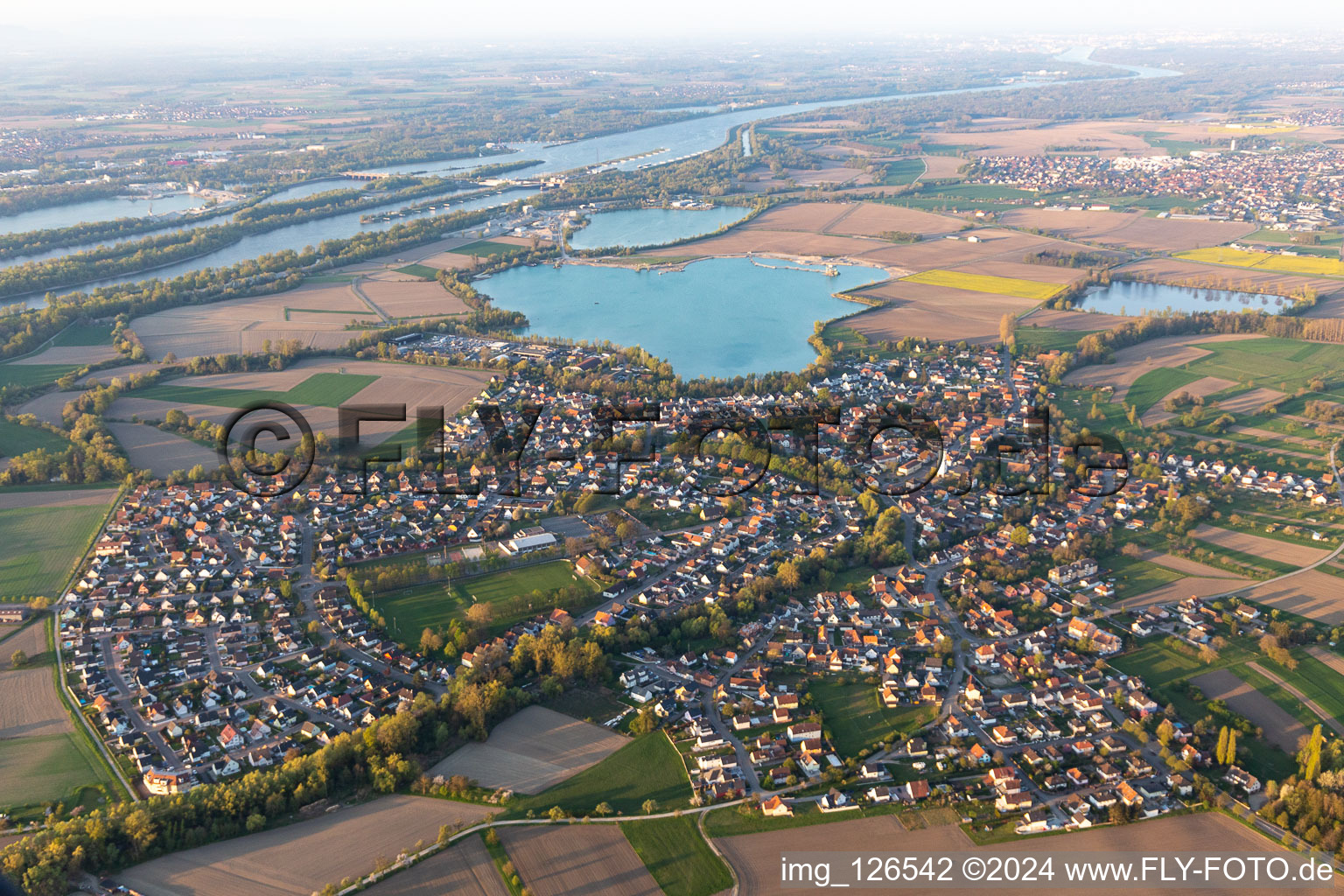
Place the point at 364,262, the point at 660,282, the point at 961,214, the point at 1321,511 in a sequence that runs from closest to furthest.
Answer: the point at 1321,511 < the point at 660,282 < the point at 364,262 < the point at 961,214

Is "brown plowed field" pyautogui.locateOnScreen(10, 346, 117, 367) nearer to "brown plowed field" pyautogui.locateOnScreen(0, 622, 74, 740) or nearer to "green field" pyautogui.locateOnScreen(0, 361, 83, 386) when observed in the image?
"green field" pyautogui.locateOnScreen(0, 361, 83, 386)

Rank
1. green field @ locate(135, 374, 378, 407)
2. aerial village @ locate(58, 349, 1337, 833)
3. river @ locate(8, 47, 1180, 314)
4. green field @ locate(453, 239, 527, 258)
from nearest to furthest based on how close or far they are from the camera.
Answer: aerial village @ locate(58, 349, 1337, 833) → green field @ locate(135, 374, 378, 407) → green field @ locate(453, 239, 527, 258) → river @ locate(8, 47, 1180, 314)

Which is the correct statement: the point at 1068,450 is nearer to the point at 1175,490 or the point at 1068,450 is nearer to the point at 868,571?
the point at 1175,490

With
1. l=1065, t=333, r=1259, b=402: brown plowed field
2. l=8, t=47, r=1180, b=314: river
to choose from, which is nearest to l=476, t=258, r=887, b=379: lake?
→ l=1065, t=333, r=1259, b=402: brown plowed field

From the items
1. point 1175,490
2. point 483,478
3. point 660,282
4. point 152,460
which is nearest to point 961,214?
point 660,282

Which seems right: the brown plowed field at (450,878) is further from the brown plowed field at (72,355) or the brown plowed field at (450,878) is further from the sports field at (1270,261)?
the sports field at (1270,261)

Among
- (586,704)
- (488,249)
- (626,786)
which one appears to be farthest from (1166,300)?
(626,786)
